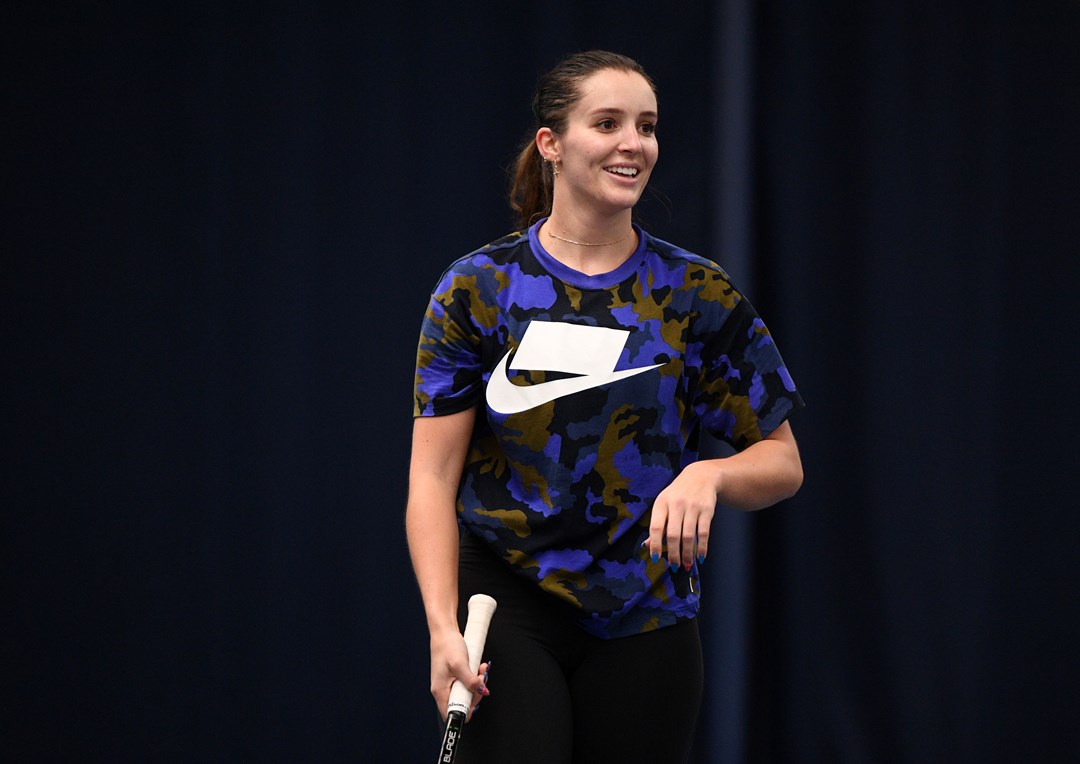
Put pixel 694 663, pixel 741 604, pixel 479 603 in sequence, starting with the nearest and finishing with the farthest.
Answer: pixel 479 603, pixel 694 663, pixel 741 604

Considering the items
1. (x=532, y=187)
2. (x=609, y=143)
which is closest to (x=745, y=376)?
(x=609, y=143)

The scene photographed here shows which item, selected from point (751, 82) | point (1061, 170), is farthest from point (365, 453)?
point (1061, 170)

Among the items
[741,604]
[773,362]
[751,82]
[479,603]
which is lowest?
[741,604]

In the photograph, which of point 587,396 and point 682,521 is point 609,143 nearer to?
point 587,396

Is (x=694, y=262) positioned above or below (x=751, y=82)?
below

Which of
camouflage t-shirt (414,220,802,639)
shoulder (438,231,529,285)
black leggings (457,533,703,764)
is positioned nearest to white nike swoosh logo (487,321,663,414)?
camouflage t-shirt (414,220,802,639)

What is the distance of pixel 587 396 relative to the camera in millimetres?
1562

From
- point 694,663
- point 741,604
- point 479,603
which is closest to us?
point 479,603

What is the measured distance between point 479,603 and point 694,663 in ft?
1.06

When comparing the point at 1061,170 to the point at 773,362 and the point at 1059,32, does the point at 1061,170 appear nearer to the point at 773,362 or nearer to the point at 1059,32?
the point at 1059,32

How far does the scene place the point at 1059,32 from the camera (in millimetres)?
2854

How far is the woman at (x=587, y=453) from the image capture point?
1.55 m

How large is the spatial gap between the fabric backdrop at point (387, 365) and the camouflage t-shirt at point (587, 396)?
1221 mm

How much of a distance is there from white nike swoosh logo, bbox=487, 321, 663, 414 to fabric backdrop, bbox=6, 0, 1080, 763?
1319 mm
